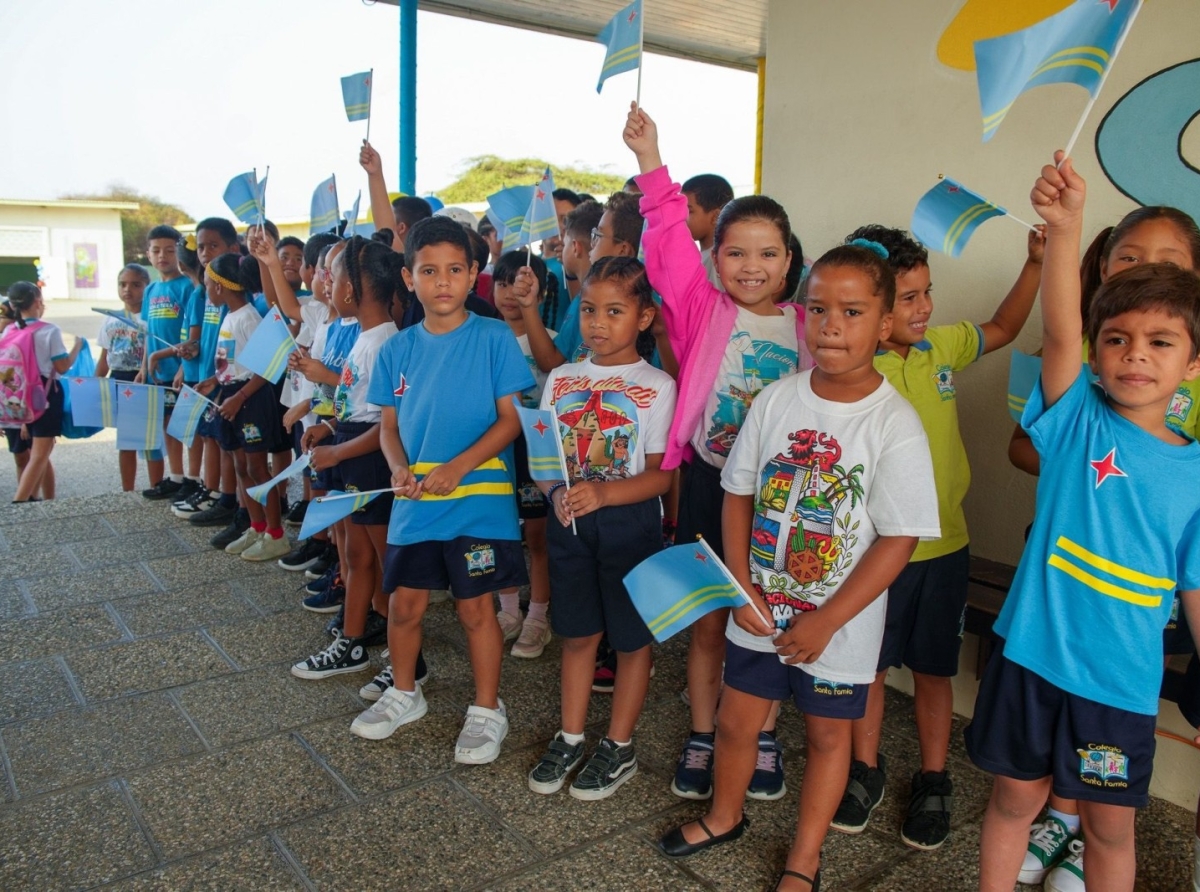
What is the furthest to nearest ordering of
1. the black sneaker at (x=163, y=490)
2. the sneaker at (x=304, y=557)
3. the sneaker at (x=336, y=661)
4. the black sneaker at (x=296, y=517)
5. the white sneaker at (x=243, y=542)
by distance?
the black sneaker at (x=163, y=490), the black sneaker at (x=296, y=517), the white sneaker at (x=243, y=542), the sneaker at (x=304, y=557), the sneaker at (x=336, y=661)

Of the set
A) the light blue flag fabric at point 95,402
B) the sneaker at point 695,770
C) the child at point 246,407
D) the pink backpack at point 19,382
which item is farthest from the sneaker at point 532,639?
the pink backpack at point 19,382

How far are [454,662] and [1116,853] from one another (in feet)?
7.69

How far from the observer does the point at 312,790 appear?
8.50 ft

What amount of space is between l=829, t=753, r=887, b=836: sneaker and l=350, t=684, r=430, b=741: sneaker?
141cm

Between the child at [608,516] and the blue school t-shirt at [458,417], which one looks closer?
the child at [608,516]

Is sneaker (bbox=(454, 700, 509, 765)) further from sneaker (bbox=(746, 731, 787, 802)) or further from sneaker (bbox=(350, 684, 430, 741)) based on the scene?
sneaker (bbox=(746, 731, 787, 802))

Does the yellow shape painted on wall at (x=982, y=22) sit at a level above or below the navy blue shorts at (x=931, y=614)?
above

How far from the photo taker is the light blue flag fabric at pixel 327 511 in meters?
2.77

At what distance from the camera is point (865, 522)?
2016 mm

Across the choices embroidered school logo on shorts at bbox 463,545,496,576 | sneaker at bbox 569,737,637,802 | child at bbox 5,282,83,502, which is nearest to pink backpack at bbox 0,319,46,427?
child at bbox 5,282,83,502

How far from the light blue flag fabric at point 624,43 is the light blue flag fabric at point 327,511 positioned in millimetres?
1606

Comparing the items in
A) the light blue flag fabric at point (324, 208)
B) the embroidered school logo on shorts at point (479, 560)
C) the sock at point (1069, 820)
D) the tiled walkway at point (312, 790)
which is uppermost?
the light blue flag fabric at point (324, 208)

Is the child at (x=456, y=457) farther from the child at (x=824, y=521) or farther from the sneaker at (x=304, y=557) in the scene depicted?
the sneaker at (x=304, y=557)

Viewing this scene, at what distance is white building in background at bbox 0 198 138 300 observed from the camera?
2789cm
